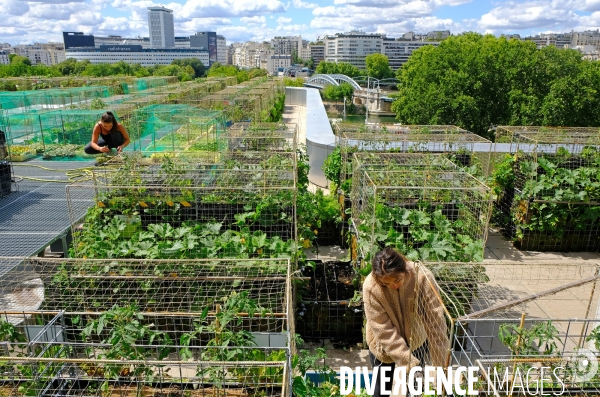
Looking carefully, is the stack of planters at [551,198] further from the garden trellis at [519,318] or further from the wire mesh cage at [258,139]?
the wire mesh cage at [258,139]

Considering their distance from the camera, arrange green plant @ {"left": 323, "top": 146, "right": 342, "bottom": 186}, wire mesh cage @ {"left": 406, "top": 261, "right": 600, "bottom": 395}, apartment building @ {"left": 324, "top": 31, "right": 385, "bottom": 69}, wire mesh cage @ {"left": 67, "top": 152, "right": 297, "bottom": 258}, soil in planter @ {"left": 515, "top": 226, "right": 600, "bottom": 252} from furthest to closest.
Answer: apartment building @ {"left": 324, "top": 31, "right": 385, "bottom": 69} < green plant @ {"left": 323, "top": 146, "right": 342, "bottom": 186} < soil in planter @ {"left": 515, "top": 226, "right": 600, "bottom": 252} < wire mesh cage @ {"left": 67, "top": 152, "right": 297, "bottom": 258} < wire mesh cage @ {"left": 406, "top": 261, "right": 600, "bottom": 395}

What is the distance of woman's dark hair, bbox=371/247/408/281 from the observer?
118 inches

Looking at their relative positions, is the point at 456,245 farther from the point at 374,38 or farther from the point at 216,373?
the point at 374,38

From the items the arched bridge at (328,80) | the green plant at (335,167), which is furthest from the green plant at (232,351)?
the arched bridge at (328,80)

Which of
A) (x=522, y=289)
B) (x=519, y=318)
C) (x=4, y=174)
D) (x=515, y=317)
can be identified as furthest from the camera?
(x=4, y=174)

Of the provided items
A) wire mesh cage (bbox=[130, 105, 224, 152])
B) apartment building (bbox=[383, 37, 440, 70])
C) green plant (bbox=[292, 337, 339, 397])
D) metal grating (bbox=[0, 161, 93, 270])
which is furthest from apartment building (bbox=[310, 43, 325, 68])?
green plant (bbox=[292, 337, 339, 397])

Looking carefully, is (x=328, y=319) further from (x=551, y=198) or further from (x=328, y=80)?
(x=328, y=80)

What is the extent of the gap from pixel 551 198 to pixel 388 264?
5942 mm

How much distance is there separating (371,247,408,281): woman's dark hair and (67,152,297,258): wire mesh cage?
2.21 metres

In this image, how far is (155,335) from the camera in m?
3.80

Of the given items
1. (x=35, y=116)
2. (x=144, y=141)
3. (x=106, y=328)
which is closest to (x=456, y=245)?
(x=106, y=328)

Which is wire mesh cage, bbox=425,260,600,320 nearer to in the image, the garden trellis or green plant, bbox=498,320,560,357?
the garden trellis

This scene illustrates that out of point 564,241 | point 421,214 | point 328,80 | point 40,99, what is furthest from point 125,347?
point 328,80

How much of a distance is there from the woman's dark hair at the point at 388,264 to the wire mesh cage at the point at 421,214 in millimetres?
2058
